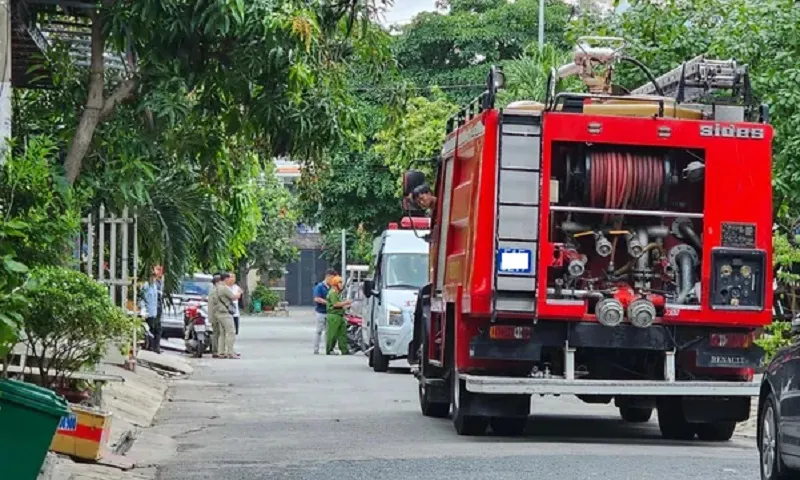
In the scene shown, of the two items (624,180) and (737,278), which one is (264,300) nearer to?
(624,180)

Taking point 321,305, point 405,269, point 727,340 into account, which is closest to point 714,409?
point 727,340

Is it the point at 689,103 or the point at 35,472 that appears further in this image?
the point at 689,103

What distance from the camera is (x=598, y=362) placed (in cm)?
1537

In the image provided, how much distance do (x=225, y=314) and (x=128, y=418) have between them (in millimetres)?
15783

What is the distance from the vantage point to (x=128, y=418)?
17.6 m

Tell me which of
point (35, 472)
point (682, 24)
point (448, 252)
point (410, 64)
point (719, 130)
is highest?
point (410, 64)

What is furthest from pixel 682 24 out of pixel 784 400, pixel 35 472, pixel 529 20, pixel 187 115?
pixel 529 20

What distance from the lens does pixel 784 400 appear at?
36.3 feet

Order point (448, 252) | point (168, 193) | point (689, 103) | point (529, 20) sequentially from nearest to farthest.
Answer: point (689, 103), point (448, 252), point (168, 193), point (529, 20)

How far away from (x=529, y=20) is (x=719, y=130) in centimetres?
3717

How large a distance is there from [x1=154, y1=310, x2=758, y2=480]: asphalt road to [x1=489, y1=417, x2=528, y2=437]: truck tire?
128 mm

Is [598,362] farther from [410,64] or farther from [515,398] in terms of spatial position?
[410,64]

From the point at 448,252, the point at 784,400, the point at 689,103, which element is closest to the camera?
the point at 784,400

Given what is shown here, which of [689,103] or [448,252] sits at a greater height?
[689,103]
